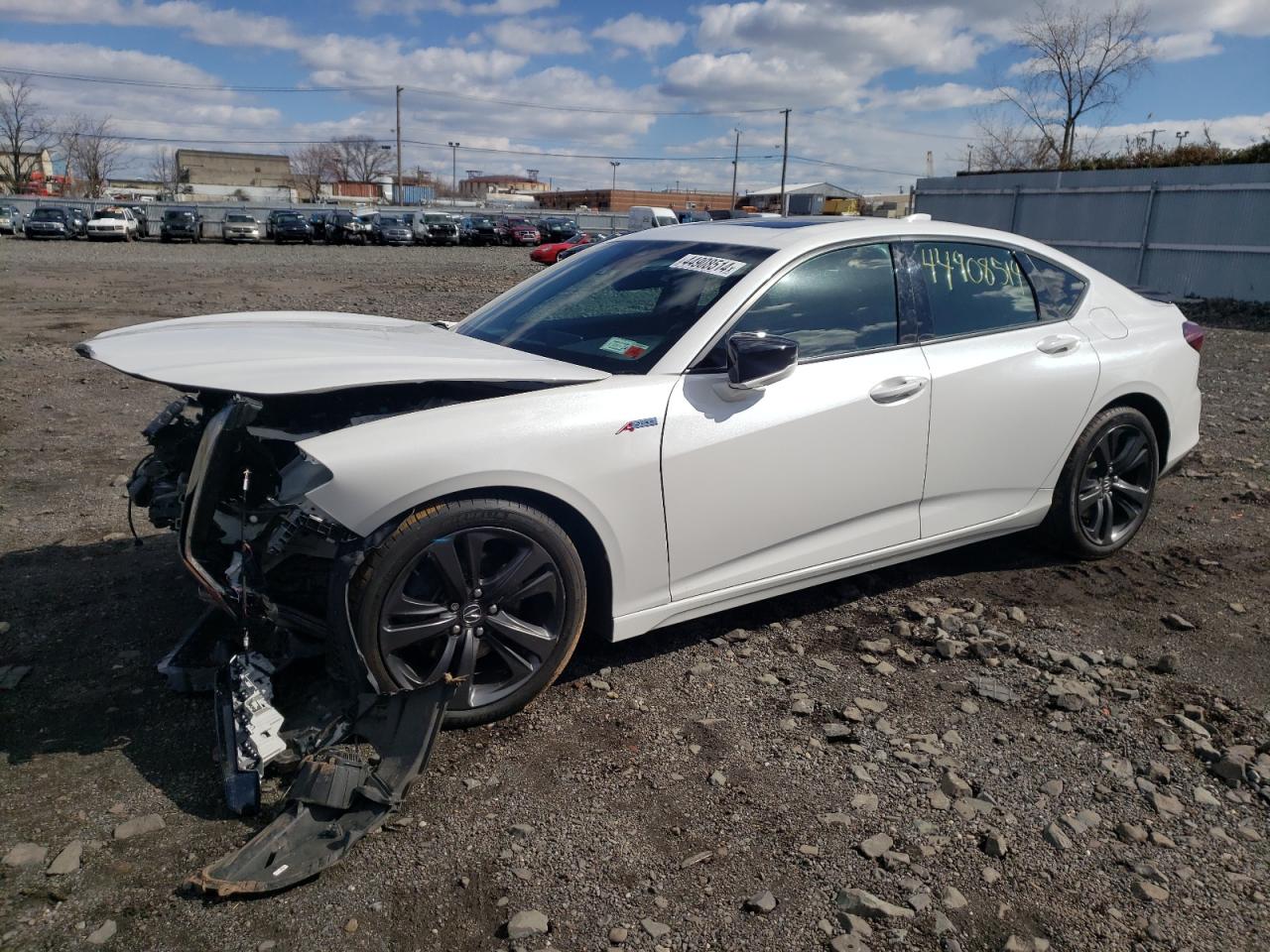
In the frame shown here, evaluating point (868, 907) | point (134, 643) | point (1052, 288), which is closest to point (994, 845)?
point (868, 907)

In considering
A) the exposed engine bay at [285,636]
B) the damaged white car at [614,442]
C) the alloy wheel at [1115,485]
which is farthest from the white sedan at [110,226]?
the alloy wheel at [1115,485]

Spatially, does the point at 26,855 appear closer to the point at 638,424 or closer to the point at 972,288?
the point at 638,424

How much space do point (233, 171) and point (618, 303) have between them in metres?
119

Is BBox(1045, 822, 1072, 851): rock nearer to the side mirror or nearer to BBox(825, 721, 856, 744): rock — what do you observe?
BBox(825, 721, 856, 744): rock

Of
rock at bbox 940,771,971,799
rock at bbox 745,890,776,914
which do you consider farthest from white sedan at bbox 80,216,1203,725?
rock at bbox 745,890,776,914

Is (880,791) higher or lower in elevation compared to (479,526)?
lower

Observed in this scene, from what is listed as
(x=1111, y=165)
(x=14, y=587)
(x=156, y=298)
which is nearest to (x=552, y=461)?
(x=14, y=587)

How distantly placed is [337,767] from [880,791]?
1.60 meters

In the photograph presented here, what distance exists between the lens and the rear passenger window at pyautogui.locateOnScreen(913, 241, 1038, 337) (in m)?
4.13

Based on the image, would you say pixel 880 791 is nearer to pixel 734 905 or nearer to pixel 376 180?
pixel 734 905

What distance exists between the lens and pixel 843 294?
3.88 m

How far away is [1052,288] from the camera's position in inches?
180

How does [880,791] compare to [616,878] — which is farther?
[880,791]

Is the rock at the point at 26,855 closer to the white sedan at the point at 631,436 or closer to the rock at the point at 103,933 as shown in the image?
the rock at the point at 103,933
